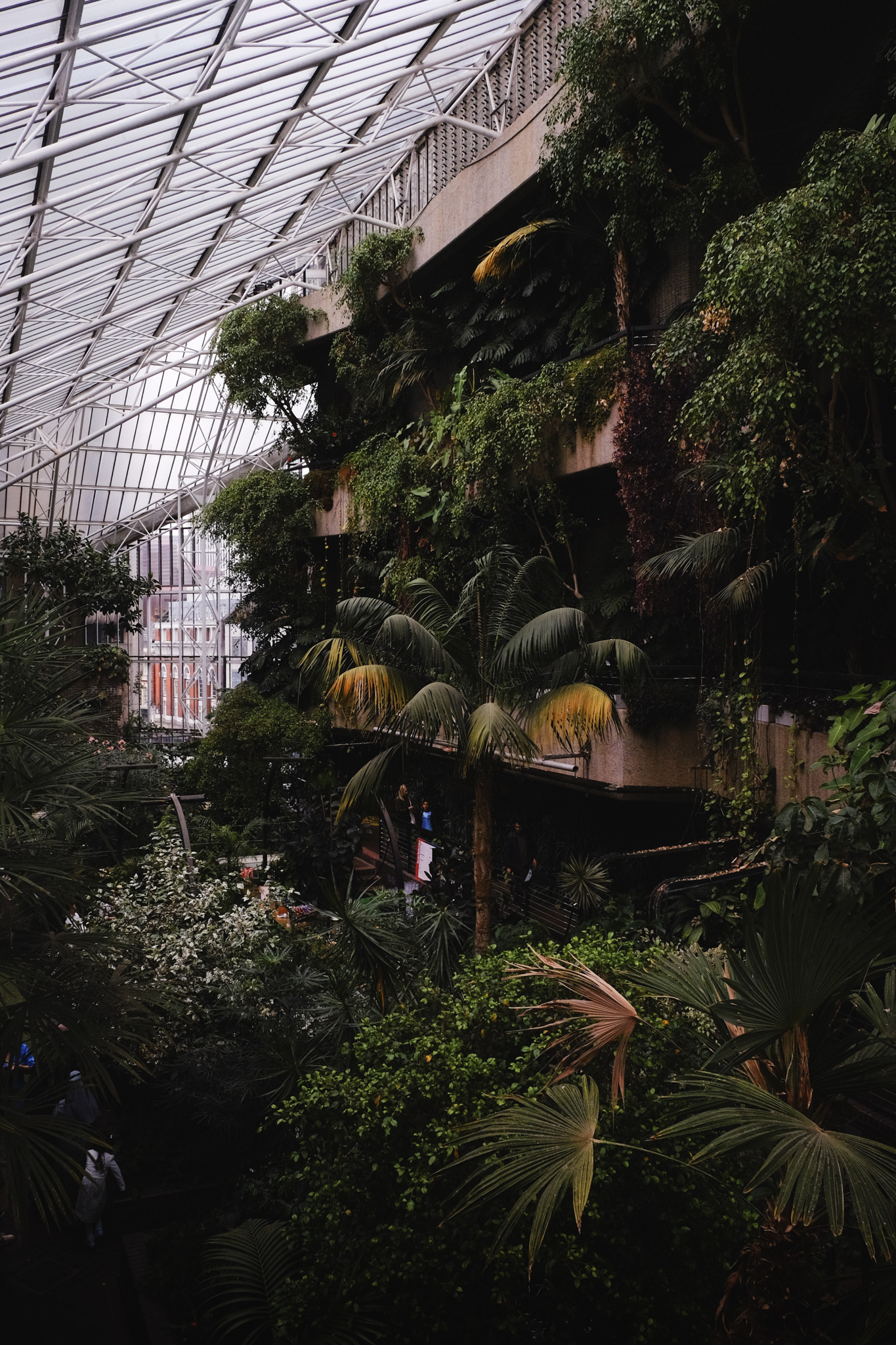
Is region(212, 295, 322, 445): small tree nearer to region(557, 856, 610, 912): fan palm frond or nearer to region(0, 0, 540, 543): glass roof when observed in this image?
region(0, 0, 540, 543): glass roof

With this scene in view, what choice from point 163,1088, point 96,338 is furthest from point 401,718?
point 96,338

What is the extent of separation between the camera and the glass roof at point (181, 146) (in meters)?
10.6

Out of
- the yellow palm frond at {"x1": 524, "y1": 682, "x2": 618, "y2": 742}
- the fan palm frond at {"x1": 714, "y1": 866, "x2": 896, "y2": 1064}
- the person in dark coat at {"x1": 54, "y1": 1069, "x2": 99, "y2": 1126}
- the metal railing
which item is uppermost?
the metal railing

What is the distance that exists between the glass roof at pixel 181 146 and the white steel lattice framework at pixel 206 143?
36 millimetres

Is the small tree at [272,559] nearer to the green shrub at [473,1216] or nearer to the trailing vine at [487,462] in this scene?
the trailing vine at [487,462]

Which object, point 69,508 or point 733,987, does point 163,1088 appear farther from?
point 69,508

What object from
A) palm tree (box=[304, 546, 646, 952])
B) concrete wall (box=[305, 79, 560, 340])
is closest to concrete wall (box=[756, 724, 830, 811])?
palm tree (box=[304, 546, 646, 952])

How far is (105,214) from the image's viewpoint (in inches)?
551

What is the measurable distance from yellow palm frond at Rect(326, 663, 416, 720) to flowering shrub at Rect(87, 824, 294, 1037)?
2.12 m

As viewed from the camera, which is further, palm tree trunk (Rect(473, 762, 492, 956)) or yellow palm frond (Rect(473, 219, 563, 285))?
yellow palm frond (Rect(473, 219, 563, 285))

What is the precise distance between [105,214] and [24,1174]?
12.8 metres

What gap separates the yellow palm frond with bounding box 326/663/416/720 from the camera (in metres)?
8.21

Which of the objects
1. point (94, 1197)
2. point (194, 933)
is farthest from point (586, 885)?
point (94, 1197)

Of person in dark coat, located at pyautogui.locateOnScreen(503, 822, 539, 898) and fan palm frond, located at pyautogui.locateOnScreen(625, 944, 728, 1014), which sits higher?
fan palm frond, located at pyautogui.locateOnScreen(625, 944, 728, 1014)
